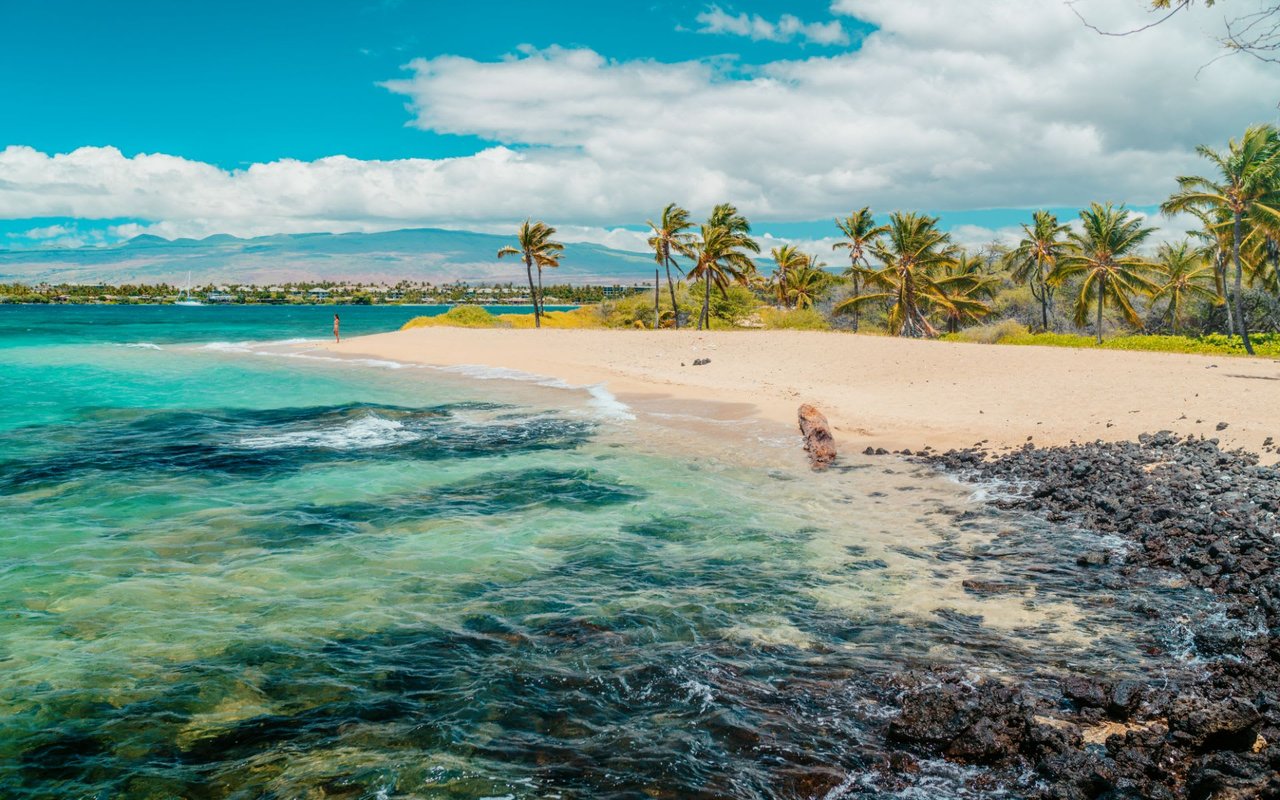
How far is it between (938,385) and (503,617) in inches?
827

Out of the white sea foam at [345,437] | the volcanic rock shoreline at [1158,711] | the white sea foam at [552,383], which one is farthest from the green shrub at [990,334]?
the volcanic rock shoreline at [1158,711]

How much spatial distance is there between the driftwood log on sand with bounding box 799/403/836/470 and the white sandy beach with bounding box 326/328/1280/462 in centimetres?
123

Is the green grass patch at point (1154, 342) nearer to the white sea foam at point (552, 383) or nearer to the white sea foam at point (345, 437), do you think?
the white sea foam at point (552, 383)

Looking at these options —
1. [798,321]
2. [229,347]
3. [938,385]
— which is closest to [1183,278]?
[798,321]

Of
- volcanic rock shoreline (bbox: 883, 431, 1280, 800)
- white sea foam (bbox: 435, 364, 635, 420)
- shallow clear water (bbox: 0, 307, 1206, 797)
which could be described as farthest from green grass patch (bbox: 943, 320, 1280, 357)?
volcanic rock shoreline (bbox: 883, 431, 1280, 800)

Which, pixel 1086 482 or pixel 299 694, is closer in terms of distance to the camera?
pixel 299 694

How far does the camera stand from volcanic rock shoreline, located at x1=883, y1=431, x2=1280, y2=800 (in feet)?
18.1

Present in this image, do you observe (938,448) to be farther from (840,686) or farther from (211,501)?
(211,501)

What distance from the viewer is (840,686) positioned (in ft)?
24.0

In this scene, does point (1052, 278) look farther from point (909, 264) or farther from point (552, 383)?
point (552, 383)

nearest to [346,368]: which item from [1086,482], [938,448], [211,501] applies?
[211,501]

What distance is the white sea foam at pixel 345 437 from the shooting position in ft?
67.0

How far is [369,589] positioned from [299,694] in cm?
289

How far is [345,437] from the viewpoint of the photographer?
21.4m
